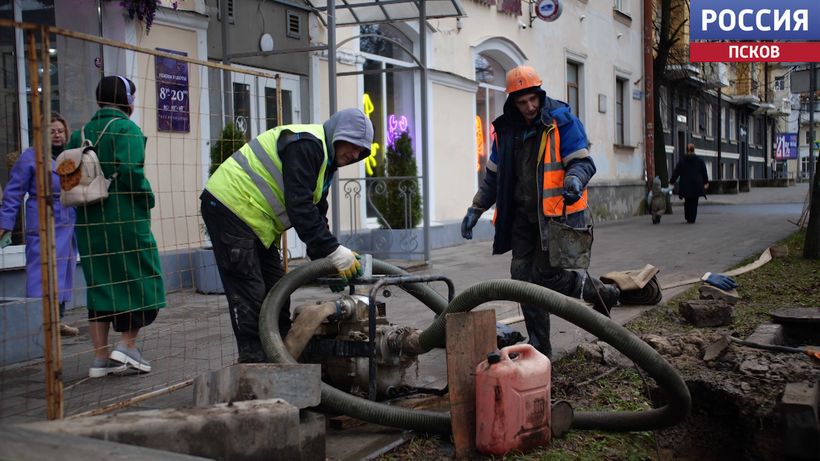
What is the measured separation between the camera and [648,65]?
2030 centimetres

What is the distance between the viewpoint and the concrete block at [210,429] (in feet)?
9.09

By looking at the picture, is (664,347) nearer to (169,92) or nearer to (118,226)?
(118,226)

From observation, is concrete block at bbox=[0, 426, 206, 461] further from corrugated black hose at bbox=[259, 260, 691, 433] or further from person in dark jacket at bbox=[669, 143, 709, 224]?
person in dark jacket at bbox=[669, 143, 709, 224]

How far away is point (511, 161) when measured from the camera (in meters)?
5.20

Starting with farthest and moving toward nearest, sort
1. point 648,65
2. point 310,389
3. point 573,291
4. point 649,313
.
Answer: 1. point 648,65
2. point 649,313
3. point 573,291
4. point 310,389

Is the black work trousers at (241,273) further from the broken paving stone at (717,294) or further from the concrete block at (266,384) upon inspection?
the broken paving stone at (717,294)

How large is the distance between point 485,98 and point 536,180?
11046 mm

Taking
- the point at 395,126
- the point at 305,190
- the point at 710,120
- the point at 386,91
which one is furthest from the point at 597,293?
the point at 710,120

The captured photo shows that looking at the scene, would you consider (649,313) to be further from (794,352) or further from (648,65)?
(648,65)

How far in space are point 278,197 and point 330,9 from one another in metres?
5.12

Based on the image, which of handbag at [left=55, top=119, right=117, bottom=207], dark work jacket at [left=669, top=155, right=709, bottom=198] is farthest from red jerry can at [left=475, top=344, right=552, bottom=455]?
dark work jacket at [left=669, top=155, right=709, bottom=198]

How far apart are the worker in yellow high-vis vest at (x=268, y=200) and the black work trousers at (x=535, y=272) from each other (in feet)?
4.73

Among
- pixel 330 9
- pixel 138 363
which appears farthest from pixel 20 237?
pixel 330 9

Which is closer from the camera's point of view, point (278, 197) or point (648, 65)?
point (278, 197)
